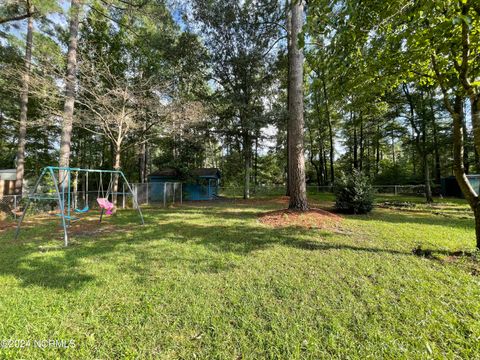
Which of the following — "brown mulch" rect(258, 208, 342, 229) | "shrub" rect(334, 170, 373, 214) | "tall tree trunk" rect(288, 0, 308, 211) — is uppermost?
"tall tree trunk" rect(288, 0, 308, 211)

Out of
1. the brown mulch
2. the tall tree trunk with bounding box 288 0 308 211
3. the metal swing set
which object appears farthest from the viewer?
the tall tree trunk with bounding box 288 0 308 211

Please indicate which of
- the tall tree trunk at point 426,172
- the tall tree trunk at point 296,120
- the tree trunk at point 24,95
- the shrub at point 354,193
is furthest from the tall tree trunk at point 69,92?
the tall tree trunk at point 426,172

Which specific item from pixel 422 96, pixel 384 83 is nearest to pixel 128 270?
pixel 384 83

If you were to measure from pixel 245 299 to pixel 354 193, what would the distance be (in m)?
7.25

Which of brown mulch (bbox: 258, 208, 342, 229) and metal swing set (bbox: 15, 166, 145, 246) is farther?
brown mulch (bbox: 258, 208, 342, 229)

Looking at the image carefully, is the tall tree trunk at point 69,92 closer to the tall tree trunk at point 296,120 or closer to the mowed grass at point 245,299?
the mowed grass at point 245,299

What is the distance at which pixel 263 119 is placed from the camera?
13.9 m

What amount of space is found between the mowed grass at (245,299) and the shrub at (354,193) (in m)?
3.43

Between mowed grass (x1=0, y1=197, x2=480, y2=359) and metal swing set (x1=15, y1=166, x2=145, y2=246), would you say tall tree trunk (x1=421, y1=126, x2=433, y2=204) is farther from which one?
metal swing set (x1=15, y1=166, x2=145, y2=246)

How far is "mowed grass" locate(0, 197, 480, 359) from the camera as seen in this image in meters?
1.77

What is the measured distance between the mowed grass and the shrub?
3.43 meters

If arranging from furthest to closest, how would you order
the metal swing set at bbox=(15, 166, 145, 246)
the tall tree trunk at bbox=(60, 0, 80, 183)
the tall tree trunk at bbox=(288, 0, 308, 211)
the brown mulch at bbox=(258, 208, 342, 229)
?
1. the tall tree trunk at bbox=(60, 0, 80, 183)
2. the tall tree trunk at bbox=(288, 0, 308, 211)
3. the brown mulch at bbox=(258, 208, 342, 229)
4. the metal swing set at bbox=(15, 166, 145, 246)

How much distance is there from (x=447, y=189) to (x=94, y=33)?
97.4ft

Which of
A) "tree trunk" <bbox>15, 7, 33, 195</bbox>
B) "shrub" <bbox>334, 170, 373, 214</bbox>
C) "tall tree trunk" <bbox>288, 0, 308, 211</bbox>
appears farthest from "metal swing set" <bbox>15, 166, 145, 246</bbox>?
"shrub" <bbox>334, 170, 373, 214</bbox>
